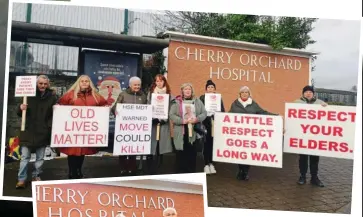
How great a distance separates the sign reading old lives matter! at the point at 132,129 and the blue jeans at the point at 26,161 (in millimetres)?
813

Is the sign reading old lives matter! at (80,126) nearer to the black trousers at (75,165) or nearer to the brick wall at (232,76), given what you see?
the black trousers at (75,165)

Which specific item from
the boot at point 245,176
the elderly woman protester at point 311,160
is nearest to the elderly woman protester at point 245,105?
the elderly woman protester at point 311,160

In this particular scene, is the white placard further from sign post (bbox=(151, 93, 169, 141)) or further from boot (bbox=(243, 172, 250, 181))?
boot (bbox=(243, 172, 250, 181))

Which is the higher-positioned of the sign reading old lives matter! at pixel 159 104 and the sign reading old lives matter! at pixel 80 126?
the sign reading old lives matter! at pixel 159 104

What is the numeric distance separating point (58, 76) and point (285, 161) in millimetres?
2685

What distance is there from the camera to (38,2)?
3.47 m

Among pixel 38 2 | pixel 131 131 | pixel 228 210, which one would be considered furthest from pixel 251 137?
pixel 38 2

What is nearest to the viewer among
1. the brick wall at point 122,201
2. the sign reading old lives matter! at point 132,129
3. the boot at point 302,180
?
the brick wall at point 122,201

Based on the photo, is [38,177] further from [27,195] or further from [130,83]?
[130,83]

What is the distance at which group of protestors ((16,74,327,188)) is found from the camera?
11.4 feet

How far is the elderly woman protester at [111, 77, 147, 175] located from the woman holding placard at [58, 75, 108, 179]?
0.21m

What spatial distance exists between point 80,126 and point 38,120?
1.49 feet

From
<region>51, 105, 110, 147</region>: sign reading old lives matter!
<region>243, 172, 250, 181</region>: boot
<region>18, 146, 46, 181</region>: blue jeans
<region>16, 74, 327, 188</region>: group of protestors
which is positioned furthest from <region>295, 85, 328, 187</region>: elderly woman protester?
<region>18, 146, 46, 181</region>: blue jeans

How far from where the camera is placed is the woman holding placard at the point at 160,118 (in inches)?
140
